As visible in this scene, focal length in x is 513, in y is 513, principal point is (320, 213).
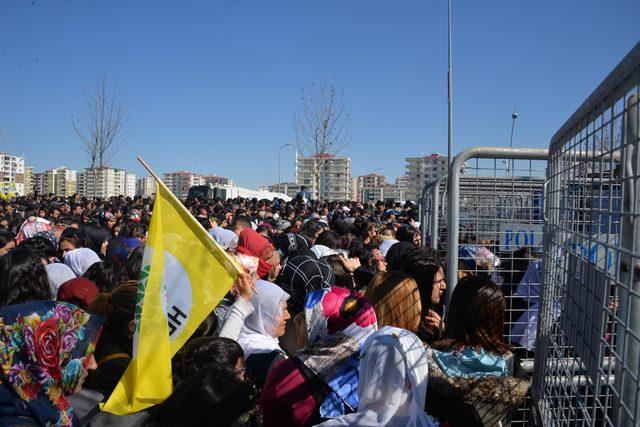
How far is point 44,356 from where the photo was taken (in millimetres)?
2297

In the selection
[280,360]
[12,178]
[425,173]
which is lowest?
[280,360]

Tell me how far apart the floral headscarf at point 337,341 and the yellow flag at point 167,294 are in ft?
1.72

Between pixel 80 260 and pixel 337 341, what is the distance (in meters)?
4.68

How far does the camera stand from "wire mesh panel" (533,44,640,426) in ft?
4.23

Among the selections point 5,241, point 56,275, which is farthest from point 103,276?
point 5,241

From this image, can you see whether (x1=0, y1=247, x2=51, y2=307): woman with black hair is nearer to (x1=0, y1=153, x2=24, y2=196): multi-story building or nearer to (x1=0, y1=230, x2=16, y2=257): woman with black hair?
(x1=0, y1=230, x2=16, y2=257): woman with black hair

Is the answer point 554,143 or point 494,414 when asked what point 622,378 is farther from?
point 554,143

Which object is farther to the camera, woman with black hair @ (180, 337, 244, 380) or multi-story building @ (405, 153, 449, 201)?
multi-story building @ (405, 153, 449, 201)

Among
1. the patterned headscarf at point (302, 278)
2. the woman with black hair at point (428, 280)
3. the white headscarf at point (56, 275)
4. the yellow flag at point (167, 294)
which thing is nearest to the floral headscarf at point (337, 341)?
the yellow flag at point (167, 294)

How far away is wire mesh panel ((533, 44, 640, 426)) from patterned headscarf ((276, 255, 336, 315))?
2.40 m

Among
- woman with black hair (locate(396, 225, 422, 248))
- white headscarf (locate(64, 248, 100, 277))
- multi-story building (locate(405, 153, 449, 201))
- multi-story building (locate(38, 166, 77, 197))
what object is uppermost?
multi-story building (locate(38, 166, 77, 197))

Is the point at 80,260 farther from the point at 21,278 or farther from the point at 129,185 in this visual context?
the point at 129,185

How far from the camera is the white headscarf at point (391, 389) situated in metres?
1.99

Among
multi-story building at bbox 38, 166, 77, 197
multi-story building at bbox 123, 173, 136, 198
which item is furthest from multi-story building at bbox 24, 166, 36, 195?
multi-story building at bbox 123, 173, 136, 198
